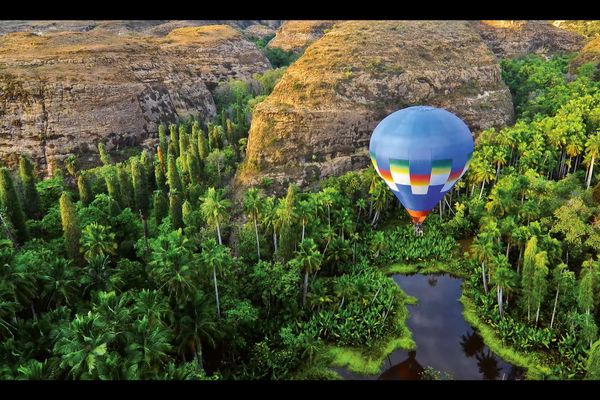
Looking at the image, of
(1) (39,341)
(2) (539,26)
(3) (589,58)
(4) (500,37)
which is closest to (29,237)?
(1) (39,341)

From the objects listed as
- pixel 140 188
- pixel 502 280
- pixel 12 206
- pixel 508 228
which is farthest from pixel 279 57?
pixel 502 280

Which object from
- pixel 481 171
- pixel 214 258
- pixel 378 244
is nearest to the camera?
pixel 214 258

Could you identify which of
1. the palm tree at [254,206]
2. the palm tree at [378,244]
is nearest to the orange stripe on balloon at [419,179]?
the palm tree at [378,244]

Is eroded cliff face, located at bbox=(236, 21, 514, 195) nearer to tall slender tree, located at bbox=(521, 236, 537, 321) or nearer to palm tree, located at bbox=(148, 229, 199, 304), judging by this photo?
palm tree, located at bbox=(148, 229, 199, 304)

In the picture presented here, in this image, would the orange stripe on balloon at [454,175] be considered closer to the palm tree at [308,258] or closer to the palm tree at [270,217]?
the palm tree at [308,258]

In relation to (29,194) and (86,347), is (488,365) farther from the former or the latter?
(29,194)

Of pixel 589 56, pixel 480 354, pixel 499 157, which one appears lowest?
pixel 480 354

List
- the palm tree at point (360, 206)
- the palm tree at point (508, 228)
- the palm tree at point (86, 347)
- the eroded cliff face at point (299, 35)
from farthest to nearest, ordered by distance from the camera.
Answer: the eroded cliff face at point (299, 35)
the palm tree at point (360, 206)
the palm tree at point (508, 228)
the palm tree at point (86, 347)

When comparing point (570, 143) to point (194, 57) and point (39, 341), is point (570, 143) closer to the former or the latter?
point (39, 341)

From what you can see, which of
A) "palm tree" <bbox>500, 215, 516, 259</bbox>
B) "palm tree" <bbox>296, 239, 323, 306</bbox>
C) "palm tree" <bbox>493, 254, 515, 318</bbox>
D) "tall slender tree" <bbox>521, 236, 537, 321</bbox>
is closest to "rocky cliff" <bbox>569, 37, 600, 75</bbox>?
"palm tree" <bbox>500, 215, 516, 259</bbox>
